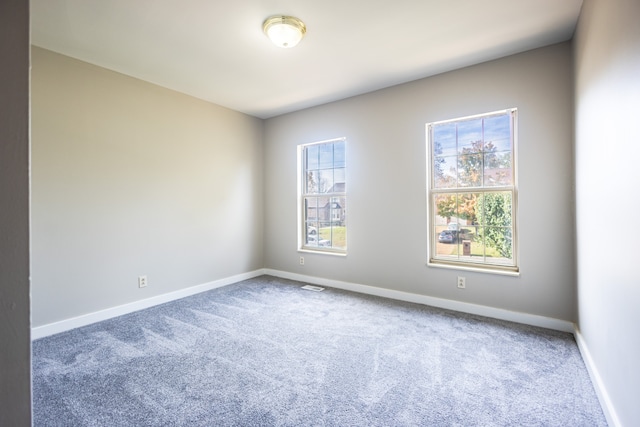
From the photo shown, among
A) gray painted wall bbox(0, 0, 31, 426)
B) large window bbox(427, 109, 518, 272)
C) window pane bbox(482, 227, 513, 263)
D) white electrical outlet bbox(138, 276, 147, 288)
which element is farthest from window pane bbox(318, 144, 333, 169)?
gray painted wall bbox(0, 0, 31, 426)

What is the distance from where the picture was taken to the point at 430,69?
3250mm

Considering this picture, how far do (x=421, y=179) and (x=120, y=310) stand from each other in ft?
11.9

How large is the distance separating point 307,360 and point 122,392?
1217 millimetres

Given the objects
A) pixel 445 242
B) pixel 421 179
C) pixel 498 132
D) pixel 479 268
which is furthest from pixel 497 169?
pixel 479 268

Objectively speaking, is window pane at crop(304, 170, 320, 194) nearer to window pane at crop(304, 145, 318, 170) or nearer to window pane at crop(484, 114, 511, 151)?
window pane at crop(304, 145, 318, 170)

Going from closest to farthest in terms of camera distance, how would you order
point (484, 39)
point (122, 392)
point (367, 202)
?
point (122, 392) < point (484, 39) < point (367, 202)

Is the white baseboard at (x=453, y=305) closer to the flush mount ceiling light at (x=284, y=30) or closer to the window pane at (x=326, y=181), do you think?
the window pane at (x=326, y=181)

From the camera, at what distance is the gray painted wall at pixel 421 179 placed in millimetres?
2754

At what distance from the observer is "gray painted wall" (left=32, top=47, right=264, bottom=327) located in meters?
2.79

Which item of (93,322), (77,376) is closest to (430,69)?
(77,376)

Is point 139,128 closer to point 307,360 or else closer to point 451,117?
point 307,360

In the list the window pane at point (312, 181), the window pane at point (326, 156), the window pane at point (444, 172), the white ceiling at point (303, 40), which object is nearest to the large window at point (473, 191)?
the window pane at point (444, 172)

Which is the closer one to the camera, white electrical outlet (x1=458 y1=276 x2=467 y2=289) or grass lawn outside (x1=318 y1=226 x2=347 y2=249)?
white electrical outlet (x1=458 y1=276 x2=467 y2=289)

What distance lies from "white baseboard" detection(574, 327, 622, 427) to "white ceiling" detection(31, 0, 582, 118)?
8.35 feet
